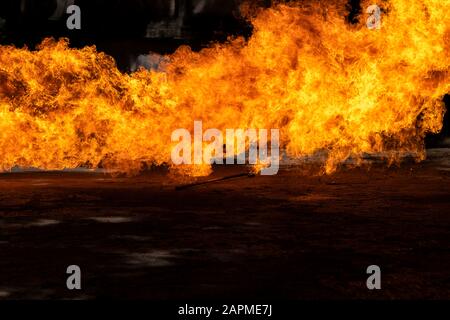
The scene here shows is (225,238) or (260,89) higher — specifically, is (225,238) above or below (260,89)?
below

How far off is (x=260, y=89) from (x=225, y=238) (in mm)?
5311

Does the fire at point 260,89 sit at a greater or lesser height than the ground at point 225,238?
greater

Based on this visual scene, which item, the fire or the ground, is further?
the fire

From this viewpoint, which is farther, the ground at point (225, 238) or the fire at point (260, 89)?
the fire at point (260, 89)

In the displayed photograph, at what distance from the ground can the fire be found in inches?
32.4

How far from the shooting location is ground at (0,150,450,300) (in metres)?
6.87

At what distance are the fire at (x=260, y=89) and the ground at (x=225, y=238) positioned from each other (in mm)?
822

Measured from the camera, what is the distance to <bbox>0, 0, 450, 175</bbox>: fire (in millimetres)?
13734

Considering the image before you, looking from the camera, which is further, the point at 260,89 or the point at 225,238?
the point at 260,89

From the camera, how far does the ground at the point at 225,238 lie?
6.87 metres

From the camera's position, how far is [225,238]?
9.17 m

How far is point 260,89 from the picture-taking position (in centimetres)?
1406

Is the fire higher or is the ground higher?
the fire
